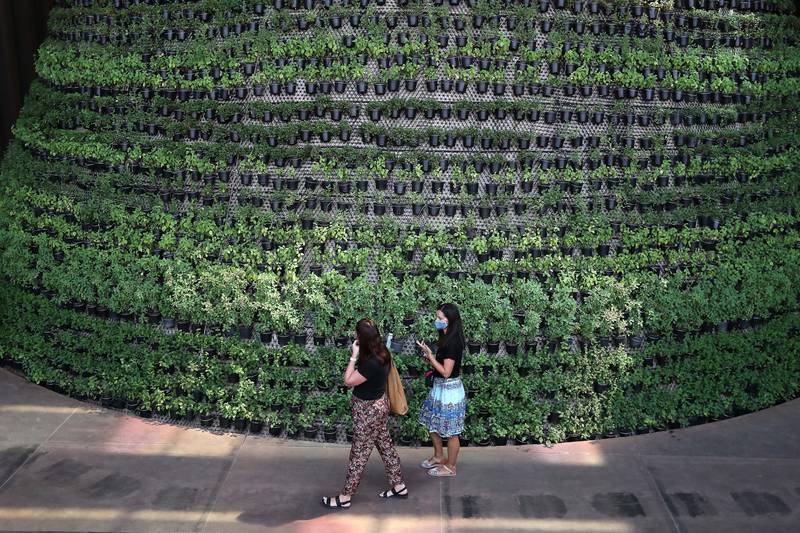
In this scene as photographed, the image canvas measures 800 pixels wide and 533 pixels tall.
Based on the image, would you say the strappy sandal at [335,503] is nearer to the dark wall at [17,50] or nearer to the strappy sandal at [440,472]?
the strappy sandal at [440,472]

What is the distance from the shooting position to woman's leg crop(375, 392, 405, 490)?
769 centimetres

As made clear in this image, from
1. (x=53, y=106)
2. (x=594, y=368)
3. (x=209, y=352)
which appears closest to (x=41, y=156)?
(x=53, y=106)

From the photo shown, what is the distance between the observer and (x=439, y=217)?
9578mm

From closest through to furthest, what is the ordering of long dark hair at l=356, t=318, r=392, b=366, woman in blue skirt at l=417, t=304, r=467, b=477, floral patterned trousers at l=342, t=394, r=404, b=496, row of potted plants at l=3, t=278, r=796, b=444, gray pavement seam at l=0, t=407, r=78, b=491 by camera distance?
long dark hair at l=356, t=318, r=392, b=366 → floral patterned trousers at l=342, t=394, r=404, b=496 → woman in blue skirt at l=417, t=304, r=467, b=477 → gray pavement seam at l=0, t=407, r=78, b=491 → row of potted plants at l=3, t=278, r=796, b=444

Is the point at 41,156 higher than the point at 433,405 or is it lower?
higher

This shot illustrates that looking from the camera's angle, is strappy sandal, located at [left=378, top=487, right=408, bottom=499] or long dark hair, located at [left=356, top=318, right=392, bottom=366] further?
strappy sandal, located at [left=378, top=487, right=408, bottom=499]

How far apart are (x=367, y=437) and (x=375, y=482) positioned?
0.84m

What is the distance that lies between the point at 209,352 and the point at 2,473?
207 centimetres

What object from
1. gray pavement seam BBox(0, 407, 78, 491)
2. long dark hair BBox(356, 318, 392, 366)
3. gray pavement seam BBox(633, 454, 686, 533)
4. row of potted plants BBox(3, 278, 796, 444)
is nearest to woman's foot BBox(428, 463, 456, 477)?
row of potted plants BBox(3, 278, 796, 444)

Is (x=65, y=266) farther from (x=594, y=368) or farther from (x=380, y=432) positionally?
(x=594, y=368)

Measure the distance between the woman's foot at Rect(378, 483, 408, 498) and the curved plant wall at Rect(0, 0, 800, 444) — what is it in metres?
1.10

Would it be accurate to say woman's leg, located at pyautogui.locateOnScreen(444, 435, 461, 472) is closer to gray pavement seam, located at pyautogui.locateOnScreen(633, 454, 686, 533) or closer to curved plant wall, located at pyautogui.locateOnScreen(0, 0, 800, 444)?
curved plant wall, located at pyautogui.locateOnScreen(0, 0, 800, 444)

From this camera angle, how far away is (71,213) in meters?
10.5

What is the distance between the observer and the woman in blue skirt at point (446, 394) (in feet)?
26.3
